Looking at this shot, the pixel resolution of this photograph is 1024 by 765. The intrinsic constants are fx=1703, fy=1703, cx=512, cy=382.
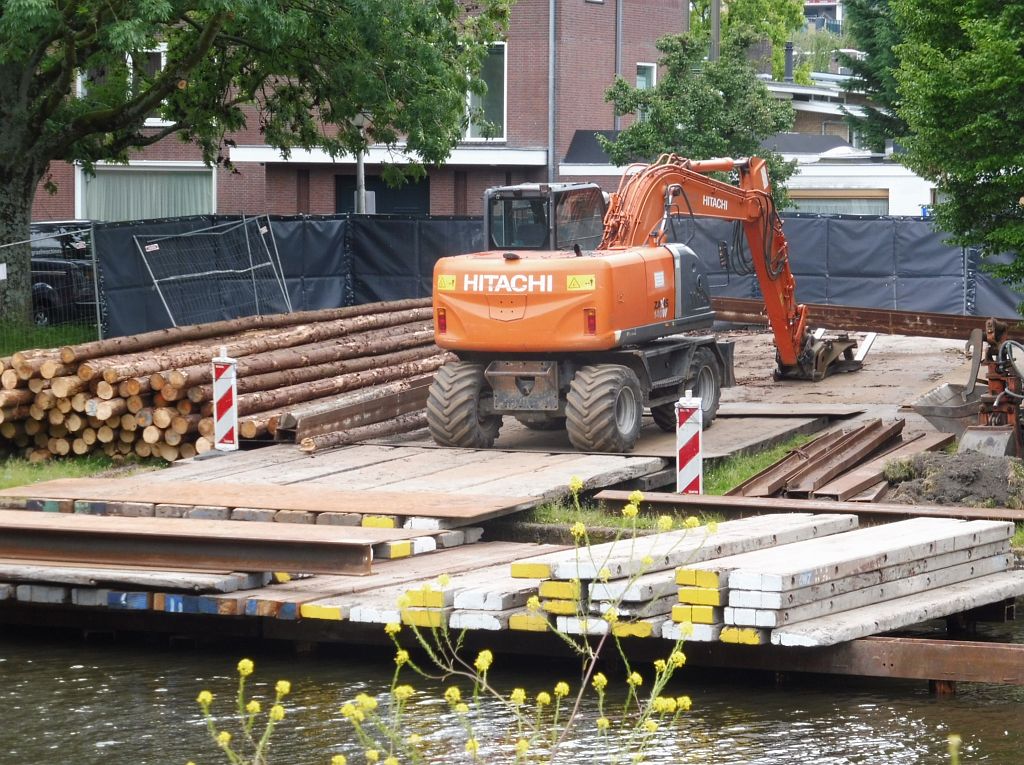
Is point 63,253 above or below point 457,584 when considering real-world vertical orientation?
above

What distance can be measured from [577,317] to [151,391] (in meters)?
4.70

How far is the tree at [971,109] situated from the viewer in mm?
17016

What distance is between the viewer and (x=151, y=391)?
57.1ft

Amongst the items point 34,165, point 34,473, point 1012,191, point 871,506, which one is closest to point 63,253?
point 34,165

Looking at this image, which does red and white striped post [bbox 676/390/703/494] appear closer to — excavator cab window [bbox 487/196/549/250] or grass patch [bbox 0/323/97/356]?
excavator cab window [bbox 487/196/549/250]

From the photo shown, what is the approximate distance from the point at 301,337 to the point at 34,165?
19.3 feet

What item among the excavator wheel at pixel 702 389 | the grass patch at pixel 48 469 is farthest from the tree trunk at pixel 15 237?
the excavator wheel at pixel 702 389

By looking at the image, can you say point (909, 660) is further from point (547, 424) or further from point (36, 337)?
point (36, 337)

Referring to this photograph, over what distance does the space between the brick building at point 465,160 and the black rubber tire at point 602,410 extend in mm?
24430

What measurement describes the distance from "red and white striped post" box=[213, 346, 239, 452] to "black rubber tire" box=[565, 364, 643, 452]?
331 cm

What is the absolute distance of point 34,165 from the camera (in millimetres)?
23156

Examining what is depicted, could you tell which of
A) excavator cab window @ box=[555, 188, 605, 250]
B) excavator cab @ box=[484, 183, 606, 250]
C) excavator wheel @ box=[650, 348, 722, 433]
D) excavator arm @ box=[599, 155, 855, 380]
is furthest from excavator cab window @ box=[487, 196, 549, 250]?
excavator wheel @ box=[650, 348, 722, 433]

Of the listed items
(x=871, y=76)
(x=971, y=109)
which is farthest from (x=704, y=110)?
(x=971, y=109)

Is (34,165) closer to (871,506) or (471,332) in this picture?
(471,332)
